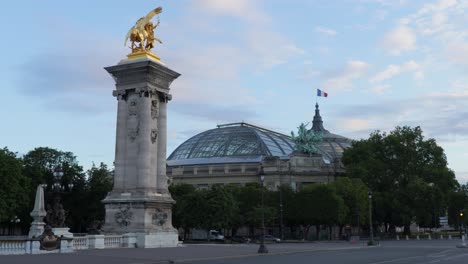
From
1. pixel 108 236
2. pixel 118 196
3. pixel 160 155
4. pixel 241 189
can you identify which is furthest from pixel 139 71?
pixel 241 189

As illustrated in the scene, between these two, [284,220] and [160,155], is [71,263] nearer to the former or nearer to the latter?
[160,155]

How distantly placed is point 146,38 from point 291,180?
258 feet

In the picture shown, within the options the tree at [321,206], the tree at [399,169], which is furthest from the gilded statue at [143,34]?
the tree at [399,169]

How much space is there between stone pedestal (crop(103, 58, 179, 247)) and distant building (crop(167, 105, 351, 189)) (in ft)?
240

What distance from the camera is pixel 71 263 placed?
27.5 meters

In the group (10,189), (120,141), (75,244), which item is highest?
(120,141)

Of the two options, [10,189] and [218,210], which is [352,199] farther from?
[10,189]

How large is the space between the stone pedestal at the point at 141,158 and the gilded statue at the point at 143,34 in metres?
2.34

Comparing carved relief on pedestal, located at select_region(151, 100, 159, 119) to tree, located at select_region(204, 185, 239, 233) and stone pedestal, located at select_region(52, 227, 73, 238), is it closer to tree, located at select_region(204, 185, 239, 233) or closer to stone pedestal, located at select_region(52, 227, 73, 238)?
stone pedestal, located at select_region(52, 227, 73, 238)

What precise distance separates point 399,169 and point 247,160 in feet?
127

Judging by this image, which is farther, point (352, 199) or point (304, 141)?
point (304, 141)

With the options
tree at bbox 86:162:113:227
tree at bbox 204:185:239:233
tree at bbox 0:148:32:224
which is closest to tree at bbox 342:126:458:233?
tree at bbox 204:185:239:233

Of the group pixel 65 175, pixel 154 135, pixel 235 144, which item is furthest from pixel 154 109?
pixel 235 144

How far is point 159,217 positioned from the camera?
45.8m
